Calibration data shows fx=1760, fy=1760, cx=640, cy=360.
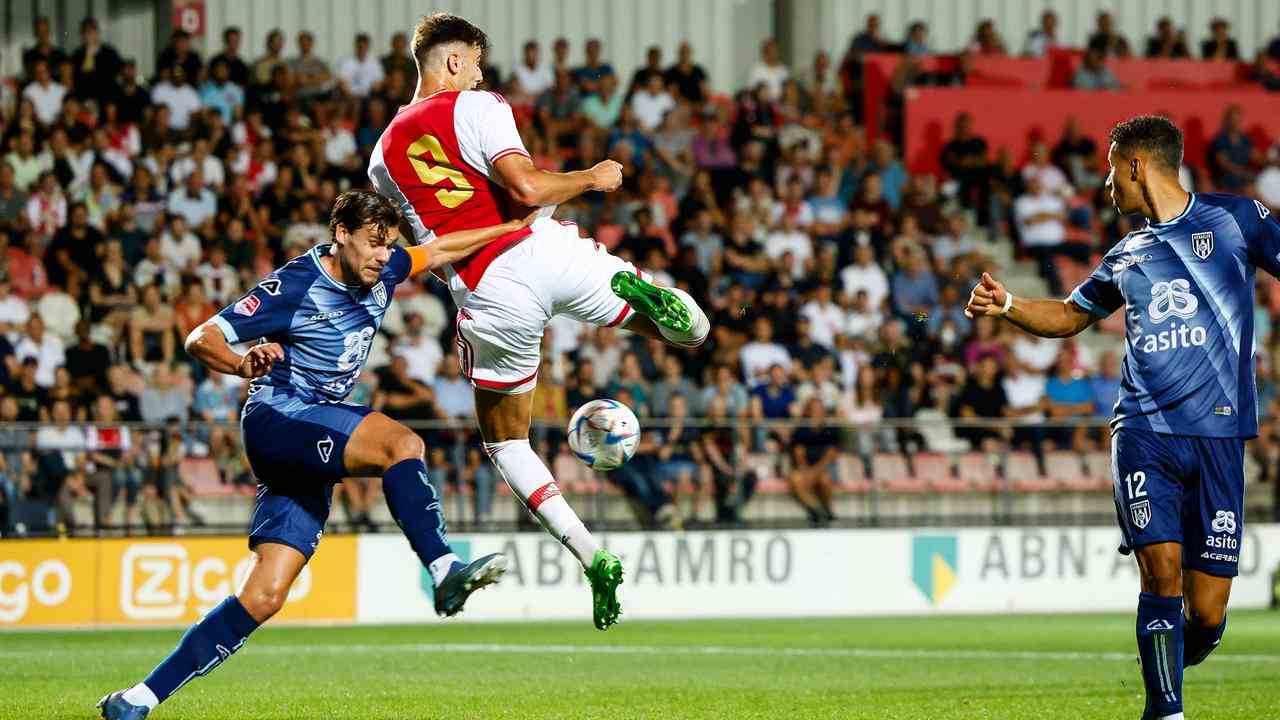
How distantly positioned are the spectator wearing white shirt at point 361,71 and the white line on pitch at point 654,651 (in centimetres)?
919

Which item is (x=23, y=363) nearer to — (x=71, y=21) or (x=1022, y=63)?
(x=71, y=21)

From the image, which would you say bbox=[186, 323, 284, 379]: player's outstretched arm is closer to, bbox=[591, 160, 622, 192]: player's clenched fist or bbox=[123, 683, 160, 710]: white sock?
bbox=[123, 683, 160, 710]: white sock

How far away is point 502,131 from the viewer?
7.60 meters

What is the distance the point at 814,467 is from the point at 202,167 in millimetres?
7189

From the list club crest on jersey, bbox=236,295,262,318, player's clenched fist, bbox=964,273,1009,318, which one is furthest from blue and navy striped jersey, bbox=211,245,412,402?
player's clenched fist, bbox=964,273,1009,318

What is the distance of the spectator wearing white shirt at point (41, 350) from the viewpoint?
15.9 meters

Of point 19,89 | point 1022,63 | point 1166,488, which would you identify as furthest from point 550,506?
point 1022,63

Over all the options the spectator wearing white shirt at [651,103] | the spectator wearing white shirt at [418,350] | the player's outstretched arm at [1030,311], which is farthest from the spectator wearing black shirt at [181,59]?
the player's outstretched arm at [1030,311]

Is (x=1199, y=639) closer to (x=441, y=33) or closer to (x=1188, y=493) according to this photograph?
(x=1188, y=493)

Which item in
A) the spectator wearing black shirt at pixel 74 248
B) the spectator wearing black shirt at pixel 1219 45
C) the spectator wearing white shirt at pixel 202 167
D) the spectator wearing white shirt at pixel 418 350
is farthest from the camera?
the spectator wearing black shirt at pixel 1219 45

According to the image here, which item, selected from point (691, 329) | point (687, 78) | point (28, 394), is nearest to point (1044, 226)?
point (687, 78)

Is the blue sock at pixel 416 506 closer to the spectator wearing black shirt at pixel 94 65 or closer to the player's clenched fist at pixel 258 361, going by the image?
the player's clenched fist at pixel 258 361

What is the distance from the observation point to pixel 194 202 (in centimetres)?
1822

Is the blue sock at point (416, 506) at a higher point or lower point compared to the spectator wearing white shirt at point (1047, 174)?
lower
